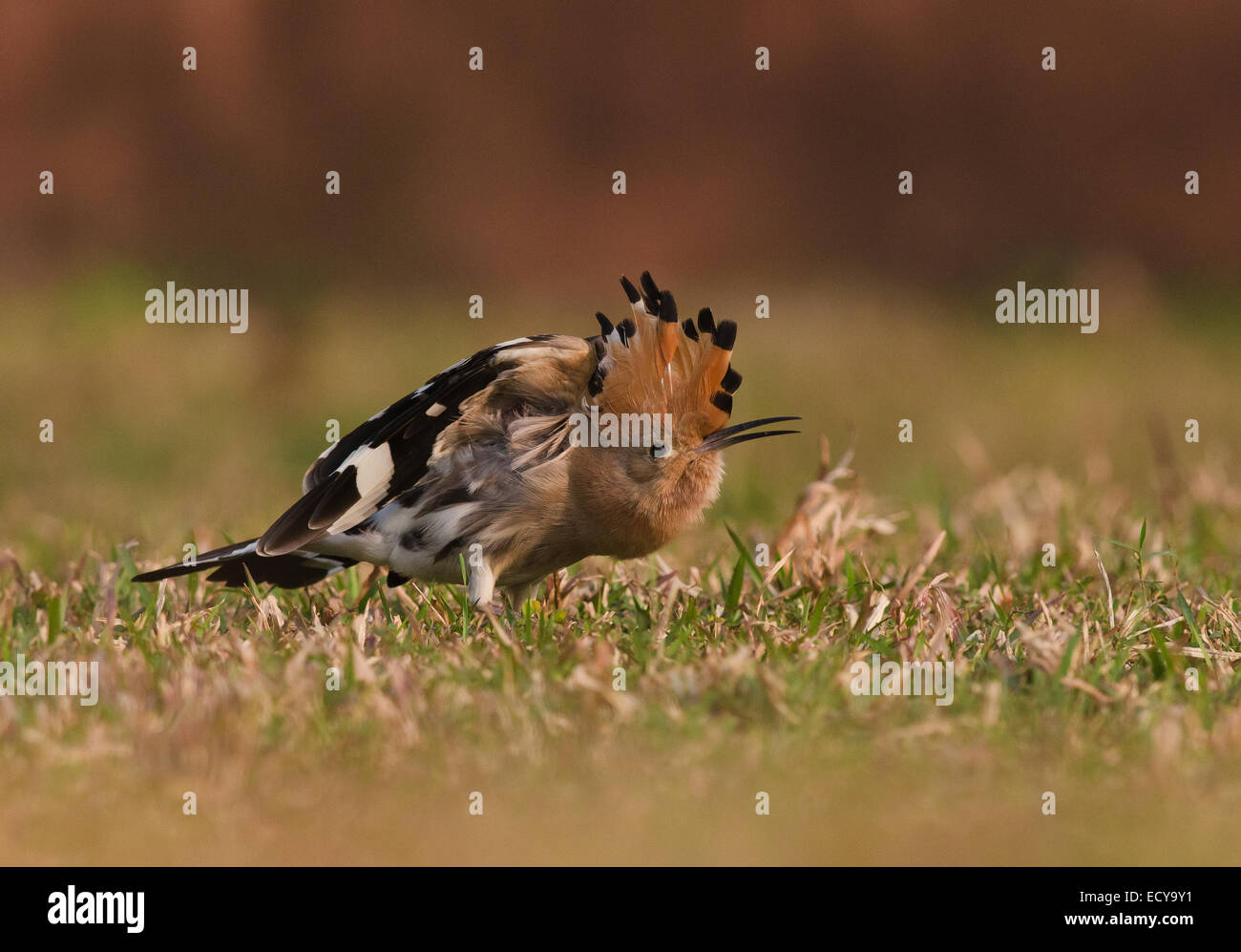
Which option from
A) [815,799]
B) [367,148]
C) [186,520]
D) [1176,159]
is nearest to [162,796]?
[815,799]

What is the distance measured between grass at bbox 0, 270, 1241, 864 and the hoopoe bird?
0.21m

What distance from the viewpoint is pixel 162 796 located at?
326 centimetres

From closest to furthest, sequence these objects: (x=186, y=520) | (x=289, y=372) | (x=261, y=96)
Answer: (x=186, y=520), (x=289, y=372), (x=261, y=96)

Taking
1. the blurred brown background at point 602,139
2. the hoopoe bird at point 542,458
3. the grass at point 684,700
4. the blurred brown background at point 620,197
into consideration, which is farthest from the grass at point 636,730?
the blurred brown background at point 602,139

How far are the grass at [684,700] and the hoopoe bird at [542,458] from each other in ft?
0.68

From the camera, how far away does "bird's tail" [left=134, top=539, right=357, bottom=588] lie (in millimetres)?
4770

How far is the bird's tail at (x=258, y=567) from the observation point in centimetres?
477

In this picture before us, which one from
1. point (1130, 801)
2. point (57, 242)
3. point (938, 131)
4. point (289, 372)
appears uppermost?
point (938, 131)

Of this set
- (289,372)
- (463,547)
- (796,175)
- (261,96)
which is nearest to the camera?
(463,547)

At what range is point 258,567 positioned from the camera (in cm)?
482

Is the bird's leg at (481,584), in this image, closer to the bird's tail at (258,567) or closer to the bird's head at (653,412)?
the bird's head at (653,412)

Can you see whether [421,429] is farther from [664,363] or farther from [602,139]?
[602,139]

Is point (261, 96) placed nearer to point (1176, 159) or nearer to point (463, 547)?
point (1176, 159)

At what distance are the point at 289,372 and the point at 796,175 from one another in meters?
4.46
